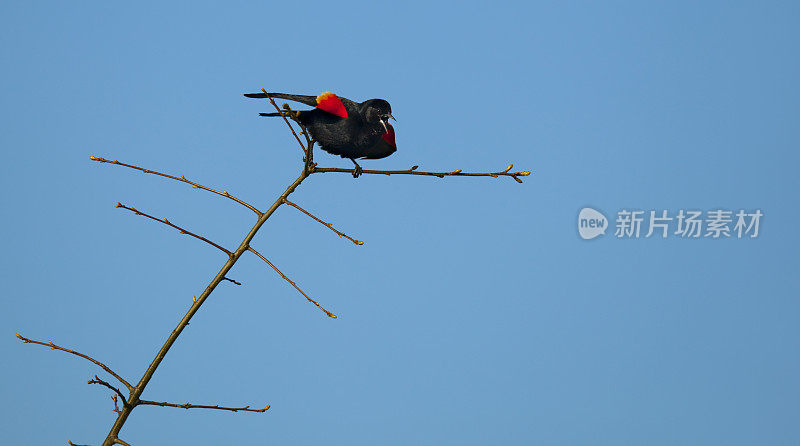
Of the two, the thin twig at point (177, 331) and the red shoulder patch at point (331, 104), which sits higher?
the red shoulder patch at point (331, 104)

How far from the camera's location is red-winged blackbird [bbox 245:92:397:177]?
4.12 meters

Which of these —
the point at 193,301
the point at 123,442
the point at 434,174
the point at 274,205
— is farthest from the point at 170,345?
the point at 434,174

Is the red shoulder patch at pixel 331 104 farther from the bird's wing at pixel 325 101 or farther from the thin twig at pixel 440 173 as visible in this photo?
the thin twig at pixel 440 173

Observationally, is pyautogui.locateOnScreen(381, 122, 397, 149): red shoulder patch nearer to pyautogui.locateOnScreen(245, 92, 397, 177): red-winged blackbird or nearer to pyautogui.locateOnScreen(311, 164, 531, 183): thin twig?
pyautogui.locateOnScreen(245, 92, 397, 177): red-winged blackbird

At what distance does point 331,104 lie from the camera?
4.07m

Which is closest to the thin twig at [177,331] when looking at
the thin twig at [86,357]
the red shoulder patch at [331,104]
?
the thin twig at [86,357]

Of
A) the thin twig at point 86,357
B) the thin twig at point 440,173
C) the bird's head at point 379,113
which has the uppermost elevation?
the bird's head at point 379,113

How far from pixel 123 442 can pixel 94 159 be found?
3.38 ft

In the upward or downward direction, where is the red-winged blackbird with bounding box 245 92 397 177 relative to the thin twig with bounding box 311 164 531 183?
upward

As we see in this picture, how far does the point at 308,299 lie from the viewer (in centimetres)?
250

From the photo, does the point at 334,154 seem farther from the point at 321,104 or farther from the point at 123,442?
the point at 123,442

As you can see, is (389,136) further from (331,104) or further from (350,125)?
(331,104)

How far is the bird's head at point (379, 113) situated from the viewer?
4125mm

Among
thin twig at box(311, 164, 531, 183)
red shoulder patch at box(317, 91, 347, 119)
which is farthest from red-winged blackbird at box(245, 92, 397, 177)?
thin twig at box(311, 164, 531, 183)
